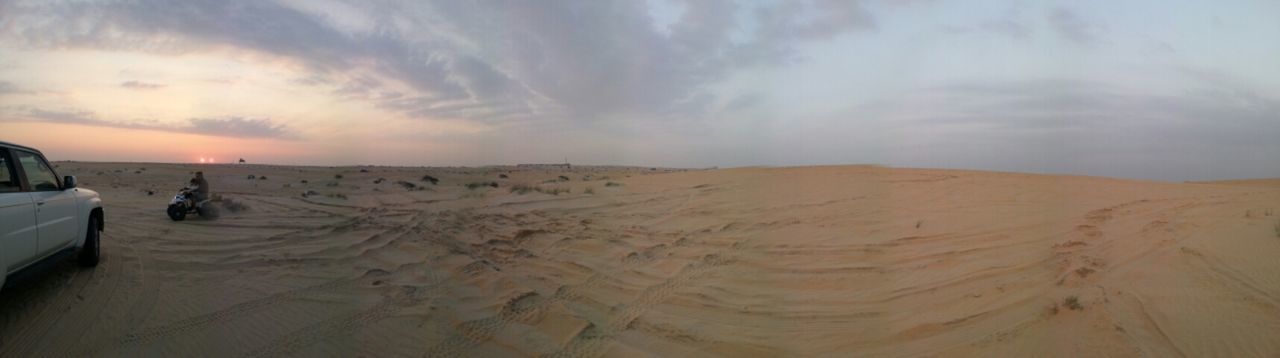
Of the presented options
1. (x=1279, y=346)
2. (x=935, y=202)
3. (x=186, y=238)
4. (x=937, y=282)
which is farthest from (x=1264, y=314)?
(x=186, y=238)

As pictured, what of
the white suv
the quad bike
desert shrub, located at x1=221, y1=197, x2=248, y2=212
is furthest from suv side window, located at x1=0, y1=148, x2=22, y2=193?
desert shrub, located at x1=221, y1=197, x2=248, y2=212

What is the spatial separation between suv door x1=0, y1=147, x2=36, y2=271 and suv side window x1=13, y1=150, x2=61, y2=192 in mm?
286

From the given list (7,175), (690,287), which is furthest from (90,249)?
(690,287)

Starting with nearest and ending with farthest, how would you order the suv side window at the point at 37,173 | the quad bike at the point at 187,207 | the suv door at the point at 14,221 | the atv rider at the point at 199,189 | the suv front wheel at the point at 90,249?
the suv door at the point at 14,221
the suv side window at the point at 37,173
the suv front wheel at the point at 90,249
the quad bike at the point at 187,207
the atv rider at the point at 199,189

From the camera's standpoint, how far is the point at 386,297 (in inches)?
239

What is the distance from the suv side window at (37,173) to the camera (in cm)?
552

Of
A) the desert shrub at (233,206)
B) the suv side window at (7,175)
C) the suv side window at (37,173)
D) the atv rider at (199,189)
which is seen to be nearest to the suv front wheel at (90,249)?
the suv side window at (37,173)

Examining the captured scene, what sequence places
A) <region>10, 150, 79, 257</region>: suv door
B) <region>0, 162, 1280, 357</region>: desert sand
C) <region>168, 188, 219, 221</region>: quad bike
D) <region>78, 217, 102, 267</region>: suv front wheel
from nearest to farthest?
1. <region>0, 162, 1280, 357</region>: desert sand
2. <region>10, 150, 79, 257</region>: suv door
3. <region>78, 217, 102, 267</region>: suv front wheel
4. <region>168, 188, 219, 221</region>: quad bike

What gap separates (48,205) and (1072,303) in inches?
356

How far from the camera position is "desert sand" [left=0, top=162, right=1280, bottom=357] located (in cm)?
463

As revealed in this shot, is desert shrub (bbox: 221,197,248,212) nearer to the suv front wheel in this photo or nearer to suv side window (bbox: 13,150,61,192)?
the suv front wheel

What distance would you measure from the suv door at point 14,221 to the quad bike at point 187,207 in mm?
5856

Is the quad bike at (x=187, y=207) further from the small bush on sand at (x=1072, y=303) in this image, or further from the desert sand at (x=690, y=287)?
the small bush on sand at (x=1072, y=303)

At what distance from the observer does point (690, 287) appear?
22.8 ft
